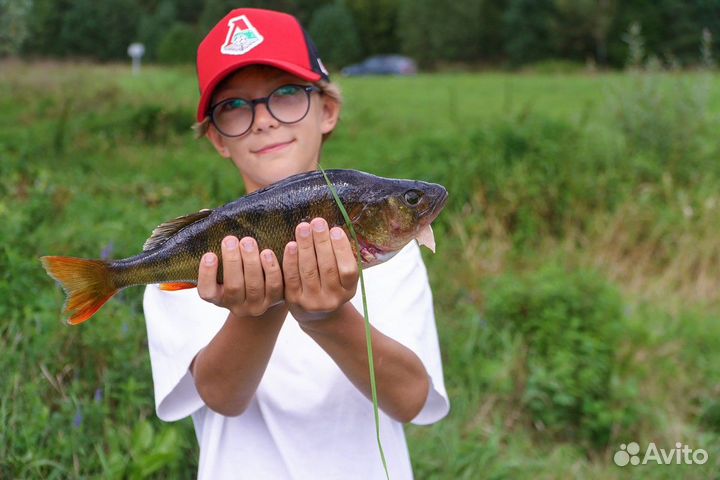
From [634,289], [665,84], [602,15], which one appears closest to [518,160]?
[634,289]

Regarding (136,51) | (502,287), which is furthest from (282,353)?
(136,51)

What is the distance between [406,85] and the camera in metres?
25.1

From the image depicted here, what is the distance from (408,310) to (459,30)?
2136 inches

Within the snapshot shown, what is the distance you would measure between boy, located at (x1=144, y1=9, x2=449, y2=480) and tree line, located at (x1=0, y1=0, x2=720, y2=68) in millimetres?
16221

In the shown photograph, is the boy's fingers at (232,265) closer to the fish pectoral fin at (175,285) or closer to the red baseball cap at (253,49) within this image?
the fish pectoral fin at (175,285)

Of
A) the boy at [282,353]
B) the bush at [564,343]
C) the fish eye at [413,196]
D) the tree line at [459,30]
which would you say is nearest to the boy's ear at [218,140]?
the boy at [282,353]

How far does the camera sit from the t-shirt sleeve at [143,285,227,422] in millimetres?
1974

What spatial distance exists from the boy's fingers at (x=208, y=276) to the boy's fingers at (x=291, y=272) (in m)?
0.15

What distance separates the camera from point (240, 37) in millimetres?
2043

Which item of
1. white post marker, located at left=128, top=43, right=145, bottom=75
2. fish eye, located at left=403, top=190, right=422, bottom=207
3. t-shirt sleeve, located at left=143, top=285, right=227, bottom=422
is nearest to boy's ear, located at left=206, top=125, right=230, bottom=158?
t-shirt sleeve, located at left=143, top=285, right=227, bottom=422

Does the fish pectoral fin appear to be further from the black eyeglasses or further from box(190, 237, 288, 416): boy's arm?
the black eyeglasses

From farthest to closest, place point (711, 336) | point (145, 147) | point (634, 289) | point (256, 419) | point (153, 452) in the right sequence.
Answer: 1. point (145, 147)
2. point (634, 289)
3. point (711, 336)
4. point (153, 452)
5. point (256, 419)

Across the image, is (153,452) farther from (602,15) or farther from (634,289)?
(602,15)

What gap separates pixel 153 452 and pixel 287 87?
6.41 feet
